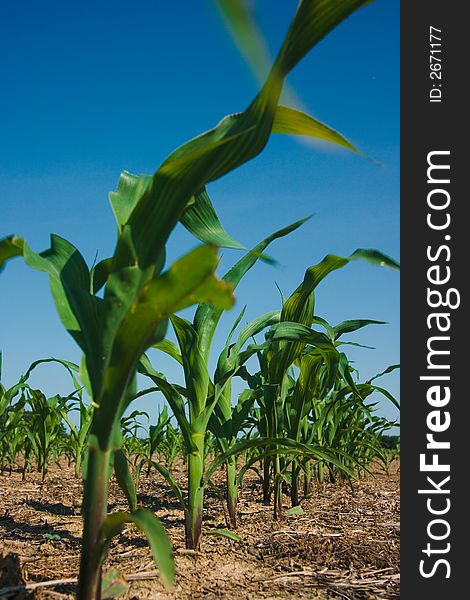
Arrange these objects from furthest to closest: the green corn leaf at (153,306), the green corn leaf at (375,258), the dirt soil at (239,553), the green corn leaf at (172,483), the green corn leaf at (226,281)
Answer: the green corn leaf at (226,281)
the green corn leaf at (172,483)
the dirt soil at (239,553)
the green corn leaf at (375,258)
the green corn leaf at (153,306)

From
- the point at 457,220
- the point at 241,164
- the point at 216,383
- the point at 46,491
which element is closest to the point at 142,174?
the point at 241,164

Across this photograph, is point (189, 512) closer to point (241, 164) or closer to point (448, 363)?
point (448, 363)

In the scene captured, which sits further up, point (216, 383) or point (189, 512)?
point (216, 383)

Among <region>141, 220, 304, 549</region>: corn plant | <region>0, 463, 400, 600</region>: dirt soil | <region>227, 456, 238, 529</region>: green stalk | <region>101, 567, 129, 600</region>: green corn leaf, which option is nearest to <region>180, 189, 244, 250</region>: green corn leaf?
<region>141, 220, 304, 549</region>: corn plant

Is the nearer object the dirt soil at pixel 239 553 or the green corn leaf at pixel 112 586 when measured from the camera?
the green corn leaf at pixel 112 586

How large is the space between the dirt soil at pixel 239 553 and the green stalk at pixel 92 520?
0.35m

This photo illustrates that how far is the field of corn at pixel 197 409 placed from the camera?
1.01 metres

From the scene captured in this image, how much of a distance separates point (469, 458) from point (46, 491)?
263cm

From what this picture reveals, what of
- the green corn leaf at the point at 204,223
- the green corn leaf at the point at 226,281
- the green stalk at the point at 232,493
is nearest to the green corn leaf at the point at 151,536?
the green corn leaf at the point at 204,223

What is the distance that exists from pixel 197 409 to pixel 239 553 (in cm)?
51

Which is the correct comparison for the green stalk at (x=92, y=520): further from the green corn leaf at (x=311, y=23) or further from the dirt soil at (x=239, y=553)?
the green corn leaf at (x=311, y=23)

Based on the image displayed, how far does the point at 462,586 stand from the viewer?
1698 mm

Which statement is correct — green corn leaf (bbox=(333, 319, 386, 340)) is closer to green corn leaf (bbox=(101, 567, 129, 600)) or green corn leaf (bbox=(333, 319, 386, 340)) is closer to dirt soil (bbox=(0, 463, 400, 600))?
dirt soil (bbox=(0, 463, 400, 600))

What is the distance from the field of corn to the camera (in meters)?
1.01
